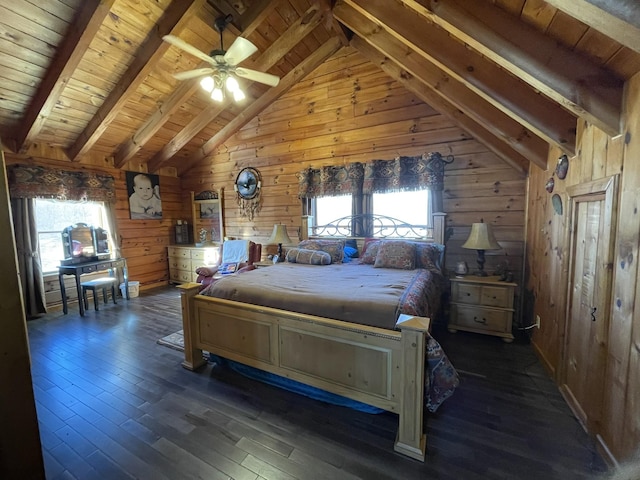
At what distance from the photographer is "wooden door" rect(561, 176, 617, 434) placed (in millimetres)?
1597

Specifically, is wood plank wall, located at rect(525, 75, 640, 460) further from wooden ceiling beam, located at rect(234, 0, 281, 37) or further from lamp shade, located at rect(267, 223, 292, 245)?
lamp shade, located at rect(267, 223, 292, 245)

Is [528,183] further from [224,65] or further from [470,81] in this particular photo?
[224,65]

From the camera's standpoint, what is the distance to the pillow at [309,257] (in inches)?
138

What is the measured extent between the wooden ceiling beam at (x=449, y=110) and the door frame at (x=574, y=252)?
119 cm

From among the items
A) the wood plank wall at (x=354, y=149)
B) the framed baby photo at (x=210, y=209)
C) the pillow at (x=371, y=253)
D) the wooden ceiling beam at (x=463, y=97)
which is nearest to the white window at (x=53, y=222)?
the framed baby photo at (x=210, y=209)

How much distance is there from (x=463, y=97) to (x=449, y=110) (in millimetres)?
787

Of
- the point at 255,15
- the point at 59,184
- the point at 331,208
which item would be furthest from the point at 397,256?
the point at 59,184

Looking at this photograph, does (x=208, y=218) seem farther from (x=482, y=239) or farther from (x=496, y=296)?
(x=496, y=296)

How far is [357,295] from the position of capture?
81.2 inches

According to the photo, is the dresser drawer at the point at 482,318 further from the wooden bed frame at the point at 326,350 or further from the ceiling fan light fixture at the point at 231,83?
the ceiling fan light fixture at the point at 231,83

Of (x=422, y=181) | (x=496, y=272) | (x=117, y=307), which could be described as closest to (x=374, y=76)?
(x=422, y=181)

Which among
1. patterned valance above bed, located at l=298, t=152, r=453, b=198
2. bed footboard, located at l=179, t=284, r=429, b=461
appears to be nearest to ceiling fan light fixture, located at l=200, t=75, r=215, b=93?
patterned valance above bed, located at l=298, t=152, r=453, b=198

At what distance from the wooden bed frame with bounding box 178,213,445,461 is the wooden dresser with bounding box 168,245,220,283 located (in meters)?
2.89

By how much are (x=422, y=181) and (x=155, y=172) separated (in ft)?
16.3
